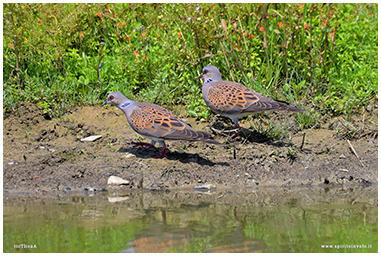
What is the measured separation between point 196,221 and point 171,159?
181cm

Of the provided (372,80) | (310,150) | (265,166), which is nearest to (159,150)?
(265,166)

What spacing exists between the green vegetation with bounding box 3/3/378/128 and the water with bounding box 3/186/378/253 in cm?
217

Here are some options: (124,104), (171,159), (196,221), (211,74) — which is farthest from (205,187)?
(211,74)

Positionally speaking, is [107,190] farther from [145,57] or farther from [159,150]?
[145,57]

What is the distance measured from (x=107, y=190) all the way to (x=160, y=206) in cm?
92

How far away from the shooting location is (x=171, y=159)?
601cm

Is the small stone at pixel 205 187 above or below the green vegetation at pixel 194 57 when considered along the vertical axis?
below

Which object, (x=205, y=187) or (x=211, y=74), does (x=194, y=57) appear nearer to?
(x=211, y=74)

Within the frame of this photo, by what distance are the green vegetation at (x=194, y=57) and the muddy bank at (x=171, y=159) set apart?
42 centimetres

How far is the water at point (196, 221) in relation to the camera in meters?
3.73

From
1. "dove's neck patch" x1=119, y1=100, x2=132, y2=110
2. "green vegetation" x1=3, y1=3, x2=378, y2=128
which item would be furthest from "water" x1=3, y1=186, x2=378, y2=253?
"green vegetation" x1=3, y1=3, x2=378, y2=128

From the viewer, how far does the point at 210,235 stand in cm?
392

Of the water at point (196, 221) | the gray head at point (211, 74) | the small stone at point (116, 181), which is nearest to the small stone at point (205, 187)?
the water at point (196, 221)

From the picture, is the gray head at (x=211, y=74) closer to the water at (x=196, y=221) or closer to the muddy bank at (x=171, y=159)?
the muddy bank at (x=171, y=159)
